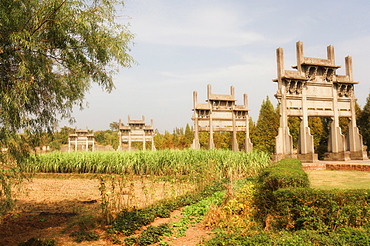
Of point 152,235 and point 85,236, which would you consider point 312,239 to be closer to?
point 152,235

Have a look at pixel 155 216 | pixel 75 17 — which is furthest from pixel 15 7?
pixel 155 216

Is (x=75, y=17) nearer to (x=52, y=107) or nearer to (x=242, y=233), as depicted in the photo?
(x=52, y=107)

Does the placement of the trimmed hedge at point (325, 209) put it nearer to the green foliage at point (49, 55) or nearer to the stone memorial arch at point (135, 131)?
the green foliage at point (49, 55)

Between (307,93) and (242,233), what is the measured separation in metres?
15.1

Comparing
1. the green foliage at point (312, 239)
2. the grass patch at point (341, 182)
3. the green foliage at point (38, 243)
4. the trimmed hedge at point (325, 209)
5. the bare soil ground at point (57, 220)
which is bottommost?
the bare soil ground at point (57, 220)

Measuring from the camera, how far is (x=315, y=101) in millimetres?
18156

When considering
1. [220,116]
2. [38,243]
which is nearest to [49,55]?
[38,243]

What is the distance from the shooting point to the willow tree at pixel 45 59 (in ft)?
13.8

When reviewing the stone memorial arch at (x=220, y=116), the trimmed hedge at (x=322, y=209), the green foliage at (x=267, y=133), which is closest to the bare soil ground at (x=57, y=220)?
the trimmed hedge at (x=322, y=209)

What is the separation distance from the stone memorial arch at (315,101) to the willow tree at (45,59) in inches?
529

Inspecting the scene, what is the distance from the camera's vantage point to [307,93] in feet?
58.9

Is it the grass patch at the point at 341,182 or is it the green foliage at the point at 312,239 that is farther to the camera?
the grass patch at the point at 341,182

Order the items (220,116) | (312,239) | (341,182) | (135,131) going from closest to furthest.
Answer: (312,239), (341,182), (220,116), (135,131)

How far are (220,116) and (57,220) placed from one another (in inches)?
692
